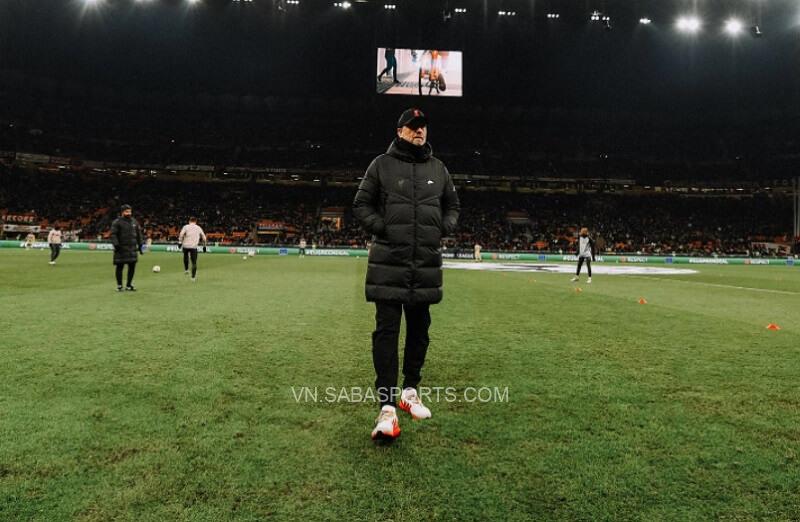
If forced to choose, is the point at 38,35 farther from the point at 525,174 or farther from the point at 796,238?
the point at 796,238

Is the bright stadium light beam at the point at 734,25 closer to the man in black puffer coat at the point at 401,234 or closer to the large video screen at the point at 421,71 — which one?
the large video screen at the point at 421,71

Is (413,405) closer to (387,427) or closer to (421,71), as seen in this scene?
(387,427)

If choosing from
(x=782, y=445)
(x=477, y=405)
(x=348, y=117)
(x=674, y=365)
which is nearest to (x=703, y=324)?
(x=674, y=365)

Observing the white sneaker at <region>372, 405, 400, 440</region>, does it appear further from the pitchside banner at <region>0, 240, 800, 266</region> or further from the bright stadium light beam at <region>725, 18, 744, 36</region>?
the bright stadium light beam at <region>725, 18, 744, 36</region>

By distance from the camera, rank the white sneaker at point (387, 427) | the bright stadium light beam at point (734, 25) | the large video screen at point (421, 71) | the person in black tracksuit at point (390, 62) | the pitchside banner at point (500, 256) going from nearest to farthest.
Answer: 1. the white sneaker at point (387, 427)
2. the bright stadium light beam at point (734, 25)
3. the large video screen at point (421, 71)
4. the person in black tracksuit at point (390, 62)
5. the pitchside banner at point (500, 256)

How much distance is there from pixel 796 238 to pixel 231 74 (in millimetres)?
50654

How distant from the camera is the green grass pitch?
2244 millimetres

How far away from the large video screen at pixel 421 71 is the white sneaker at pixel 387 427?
3468 centimetres

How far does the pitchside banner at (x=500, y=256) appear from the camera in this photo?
117 ft

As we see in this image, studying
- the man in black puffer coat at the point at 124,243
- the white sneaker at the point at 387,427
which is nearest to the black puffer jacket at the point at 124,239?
the man in black puffer coat at the point at 124,243

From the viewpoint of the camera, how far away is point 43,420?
3201mm

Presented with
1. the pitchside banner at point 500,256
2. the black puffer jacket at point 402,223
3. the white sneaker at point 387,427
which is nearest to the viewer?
the white sneaker at point 387,427

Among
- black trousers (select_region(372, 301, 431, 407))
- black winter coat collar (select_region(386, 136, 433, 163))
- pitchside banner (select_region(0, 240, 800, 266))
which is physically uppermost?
black winter coat collar (select_region(386, 136, 433, 163))

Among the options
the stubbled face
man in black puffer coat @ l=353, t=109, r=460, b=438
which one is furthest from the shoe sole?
the stubbled face
